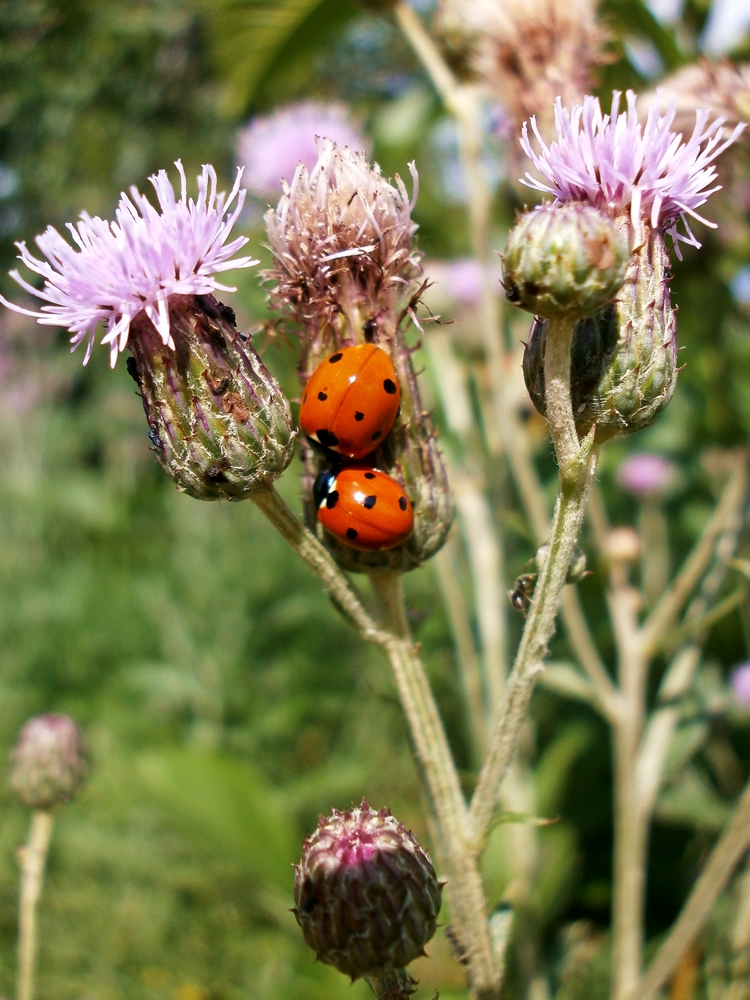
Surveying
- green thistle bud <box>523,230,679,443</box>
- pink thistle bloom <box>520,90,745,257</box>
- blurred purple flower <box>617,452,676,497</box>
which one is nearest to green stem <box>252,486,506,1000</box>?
→ green thistle bud <box>523,230,679,443</box>

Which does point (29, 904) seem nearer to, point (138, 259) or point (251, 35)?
point (138, 259)

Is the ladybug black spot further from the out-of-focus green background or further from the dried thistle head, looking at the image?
the dried thistle head

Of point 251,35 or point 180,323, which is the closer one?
point 180,323

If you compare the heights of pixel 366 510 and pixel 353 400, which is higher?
pixel 353 400

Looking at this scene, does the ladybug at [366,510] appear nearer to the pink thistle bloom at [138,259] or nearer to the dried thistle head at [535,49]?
the pink thistle bloom at [138,259]

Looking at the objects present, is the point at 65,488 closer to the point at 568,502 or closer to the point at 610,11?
the point at 610,11

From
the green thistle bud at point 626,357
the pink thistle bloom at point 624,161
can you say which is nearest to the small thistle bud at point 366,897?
the green thistle bud at point 626,357

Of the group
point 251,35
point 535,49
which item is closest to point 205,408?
point 535,49
